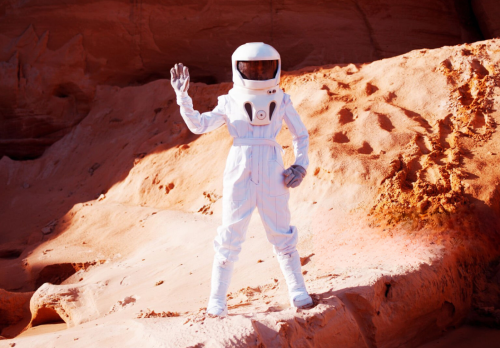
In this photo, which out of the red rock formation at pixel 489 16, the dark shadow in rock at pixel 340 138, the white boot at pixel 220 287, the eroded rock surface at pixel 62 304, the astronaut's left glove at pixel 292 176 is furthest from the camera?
the red rock formation at pixel 489 16

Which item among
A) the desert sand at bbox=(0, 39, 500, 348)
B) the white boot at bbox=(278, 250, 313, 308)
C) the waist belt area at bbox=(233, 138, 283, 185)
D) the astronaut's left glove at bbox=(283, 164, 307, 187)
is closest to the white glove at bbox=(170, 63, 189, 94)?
the waist belt area at bbox=(233, 138, 283, 185)

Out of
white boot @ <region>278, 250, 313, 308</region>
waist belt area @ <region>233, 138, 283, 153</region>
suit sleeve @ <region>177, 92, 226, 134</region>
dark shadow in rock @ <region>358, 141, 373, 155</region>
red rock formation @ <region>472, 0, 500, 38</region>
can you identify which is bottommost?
white boot @ <region>278, 250, 313, 308</region>

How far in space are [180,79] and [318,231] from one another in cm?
234

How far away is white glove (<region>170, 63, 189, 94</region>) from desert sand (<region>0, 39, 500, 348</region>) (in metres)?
1.37

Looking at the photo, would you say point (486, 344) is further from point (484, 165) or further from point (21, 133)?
point (21, 133)

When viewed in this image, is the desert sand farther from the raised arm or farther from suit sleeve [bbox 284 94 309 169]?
the raised arm

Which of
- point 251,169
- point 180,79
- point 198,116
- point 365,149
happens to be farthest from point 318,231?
point 180,79

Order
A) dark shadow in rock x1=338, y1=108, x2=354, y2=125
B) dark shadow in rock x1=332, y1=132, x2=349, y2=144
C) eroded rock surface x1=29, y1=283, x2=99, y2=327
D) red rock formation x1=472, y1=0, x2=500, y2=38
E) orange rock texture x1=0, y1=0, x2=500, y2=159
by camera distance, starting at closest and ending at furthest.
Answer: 1. eroded rock surface x1=29, y1=283, x2=99, y2=327
2. dark shadow in rock x1=332, y1=132, x2=349, y2=144
3. dark shadow in rock x1=338, y1=108, x2=354, y2=125
4. red rock formation x1=472, y1=0, x2=500, y2=38
5. orange rock texture x1=0, y1=0, x2=500, y2=159

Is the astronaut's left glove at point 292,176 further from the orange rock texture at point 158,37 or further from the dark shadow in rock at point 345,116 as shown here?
the orange rock texture at point 158,37

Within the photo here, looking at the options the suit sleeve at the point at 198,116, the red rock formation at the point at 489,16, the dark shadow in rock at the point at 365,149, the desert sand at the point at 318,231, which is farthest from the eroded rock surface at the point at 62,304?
the red rock formation at the point at 489,16

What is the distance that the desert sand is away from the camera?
3.70m

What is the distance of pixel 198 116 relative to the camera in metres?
3.48

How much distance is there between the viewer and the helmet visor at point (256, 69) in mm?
3473

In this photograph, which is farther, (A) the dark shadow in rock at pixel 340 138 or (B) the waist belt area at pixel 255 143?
(A) the dark shadow in rock at pixel 340 138
